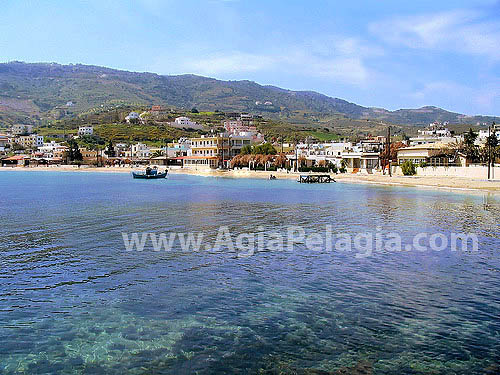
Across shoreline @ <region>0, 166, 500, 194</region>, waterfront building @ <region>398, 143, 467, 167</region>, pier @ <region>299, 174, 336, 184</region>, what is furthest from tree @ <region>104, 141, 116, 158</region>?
waterfront building @ <region>398, 143, 467, 167</region>

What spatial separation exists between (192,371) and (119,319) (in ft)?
11.0

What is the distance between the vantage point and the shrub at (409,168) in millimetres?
77125

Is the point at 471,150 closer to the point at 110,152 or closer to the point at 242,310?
the point at 242,310

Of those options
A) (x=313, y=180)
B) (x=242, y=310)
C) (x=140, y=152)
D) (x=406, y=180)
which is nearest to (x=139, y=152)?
(x=140, y=152)

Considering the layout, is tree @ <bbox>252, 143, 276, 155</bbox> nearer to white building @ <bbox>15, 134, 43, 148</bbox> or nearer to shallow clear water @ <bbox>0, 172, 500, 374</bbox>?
shallow clear water @ <bbox>0, 172, 500, 374</bbox>

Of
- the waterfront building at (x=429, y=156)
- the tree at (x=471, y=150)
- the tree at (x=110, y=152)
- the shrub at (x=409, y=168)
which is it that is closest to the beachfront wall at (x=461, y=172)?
the shrub at (x=409, y=168)

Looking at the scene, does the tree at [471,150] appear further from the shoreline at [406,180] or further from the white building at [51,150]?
the white building at [51,150]

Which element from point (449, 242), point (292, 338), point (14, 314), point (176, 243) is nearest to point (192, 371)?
point (292, 338)

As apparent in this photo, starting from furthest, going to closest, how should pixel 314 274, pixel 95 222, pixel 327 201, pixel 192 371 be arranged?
pixel 327 201
pixel 95 222
pixel 314 274
pixel 192 371

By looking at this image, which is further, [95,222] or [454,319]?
[95,222]

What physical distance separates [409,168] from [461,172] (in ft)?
33.3

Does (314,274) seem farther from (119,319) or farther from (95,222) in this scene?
(95,222)

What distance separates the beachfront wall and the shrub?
0.76 m

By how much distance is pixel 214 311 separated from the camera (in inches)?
481
